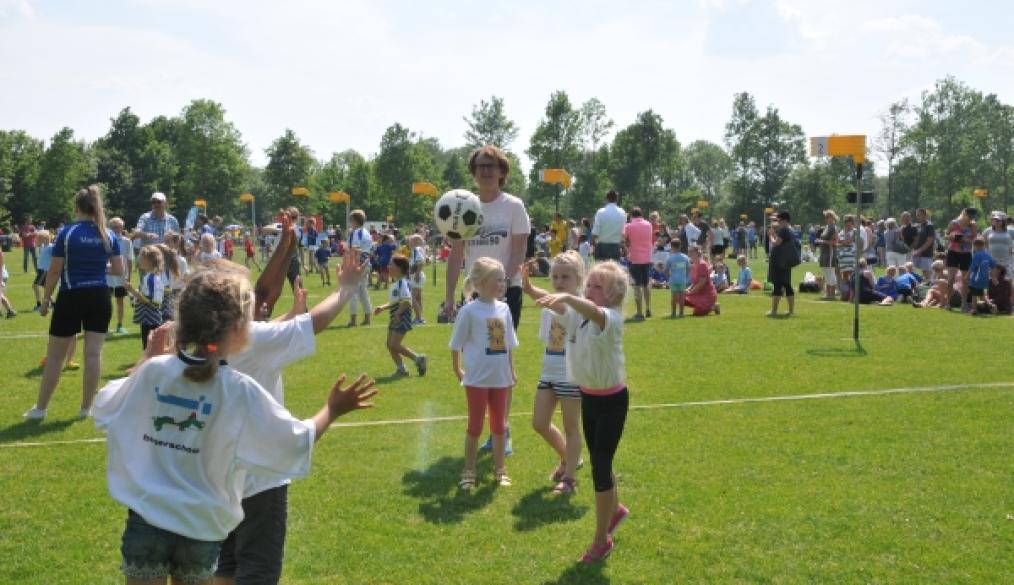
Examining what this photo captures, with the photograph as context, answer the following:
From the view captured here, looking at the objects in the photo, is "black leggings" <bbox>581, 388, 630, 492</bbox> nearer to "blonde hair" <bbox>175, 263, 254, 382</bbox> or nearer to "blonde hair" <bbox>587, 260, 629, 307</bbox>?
"blonde hair" <bbox>587, 260, 629, 307</bbox>

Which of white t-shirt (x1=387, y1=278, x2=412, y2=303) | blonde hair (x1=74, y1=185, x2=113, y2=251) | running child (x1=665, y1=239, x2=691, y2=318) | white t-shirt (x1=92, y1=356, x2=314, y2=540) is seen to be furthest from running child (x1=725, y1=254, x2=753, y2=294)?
white t-shirt (x1=92, y1=356, x2=314, y2=540)

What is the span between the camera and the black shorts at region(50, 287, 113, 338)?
838cm

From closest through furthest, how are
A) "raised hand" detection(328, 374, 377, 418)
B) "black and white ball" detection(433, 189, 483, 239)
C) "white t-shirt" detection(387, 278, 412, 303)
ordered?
"raised hand" detection(328, 374, 377, 418) < "black and white ball" detection(433, 189, 483, 239) < "white t-shirt" detection(387, 278, 412, 303)

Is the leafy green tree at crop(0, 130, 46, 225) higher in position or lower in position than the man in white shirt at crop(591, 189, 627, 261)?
higher

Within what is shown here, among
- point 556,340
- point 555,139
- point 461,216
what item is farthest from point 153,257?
point 555,139

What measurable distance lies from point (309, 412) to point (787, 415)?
493 cm

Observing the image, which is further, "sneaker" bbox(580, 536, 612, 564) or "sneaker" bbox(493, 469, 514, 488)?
"sneaker" bbox(493, 469, 514, 488)

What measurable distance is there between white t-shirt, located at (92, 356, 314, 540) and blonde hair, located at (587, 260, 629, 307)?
2318mm

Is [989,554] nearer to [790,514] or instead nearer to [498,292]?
[790,514]

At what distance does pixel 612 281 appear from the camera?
4.93 meters

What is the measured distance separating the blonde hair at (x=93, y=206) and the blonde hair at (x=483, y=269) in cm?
410

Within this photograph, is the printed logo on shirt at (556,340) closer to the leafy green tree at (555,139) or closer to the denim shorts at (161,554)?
the denim shorts at (161,554)

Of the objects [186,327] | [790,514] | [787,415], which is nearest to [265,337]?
[186,327]

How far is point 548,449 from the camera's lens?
7457mm
